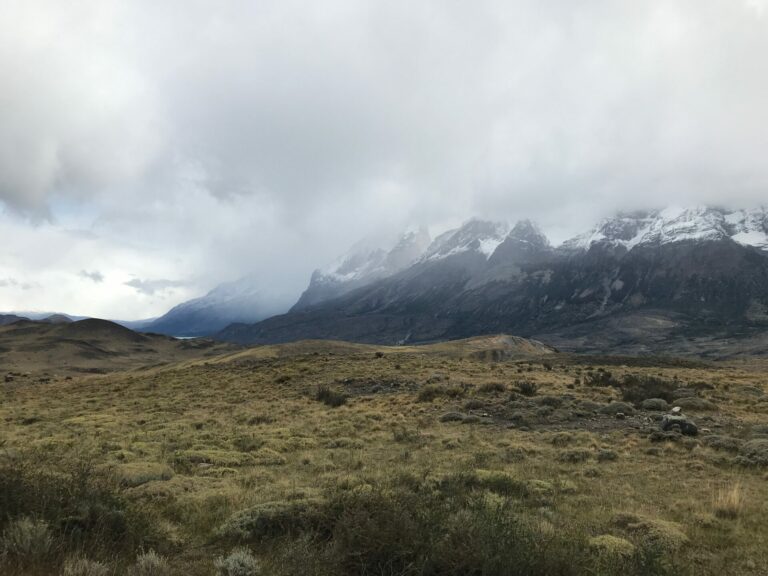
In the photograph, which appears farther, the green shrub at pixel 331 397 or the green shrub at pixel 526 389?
the green shrub at pixel 331 397

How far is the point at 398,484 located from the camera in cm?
1123

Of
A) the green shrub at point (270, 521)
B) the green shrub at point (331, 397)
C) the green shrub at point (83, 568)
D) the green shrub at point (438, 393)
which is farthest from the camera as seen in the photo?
the green shrub at point (331, 397)

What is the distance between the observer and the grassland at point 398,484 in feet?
21.7

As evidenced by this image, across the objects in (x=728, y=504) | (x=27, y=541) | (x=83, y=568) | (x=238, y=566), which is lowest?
(x=728, y=504)

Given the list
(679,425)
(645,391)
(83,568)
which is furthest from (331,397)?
(83,568)

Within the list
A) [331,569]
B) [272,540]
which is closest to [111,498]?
[272,540]

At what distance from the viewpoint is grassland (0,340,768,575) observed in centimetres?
661

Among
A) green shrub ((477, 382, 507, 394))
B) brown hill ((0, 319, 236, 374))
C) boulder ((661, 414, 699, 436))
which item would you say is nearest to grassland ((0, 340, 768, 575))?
green shrub ((477, 382, 507, 394))

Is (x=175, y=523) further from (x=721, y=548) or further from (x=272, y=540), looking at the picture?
(x=721, y=548)

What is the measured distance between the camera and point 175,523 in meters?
9.26

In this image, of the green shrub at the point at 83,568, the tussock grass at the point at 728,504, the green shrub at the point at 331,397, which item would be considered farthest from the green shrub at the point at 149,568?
the green shrub at the point at 331,397

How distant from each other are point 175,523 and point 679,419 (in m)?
18.5

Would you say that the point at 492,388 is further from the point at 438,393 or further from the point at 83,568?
the point at 83,568

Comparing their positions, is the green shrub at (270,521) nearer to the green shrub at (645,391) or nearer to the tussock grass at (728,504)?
the tussock grass at (728,504)
